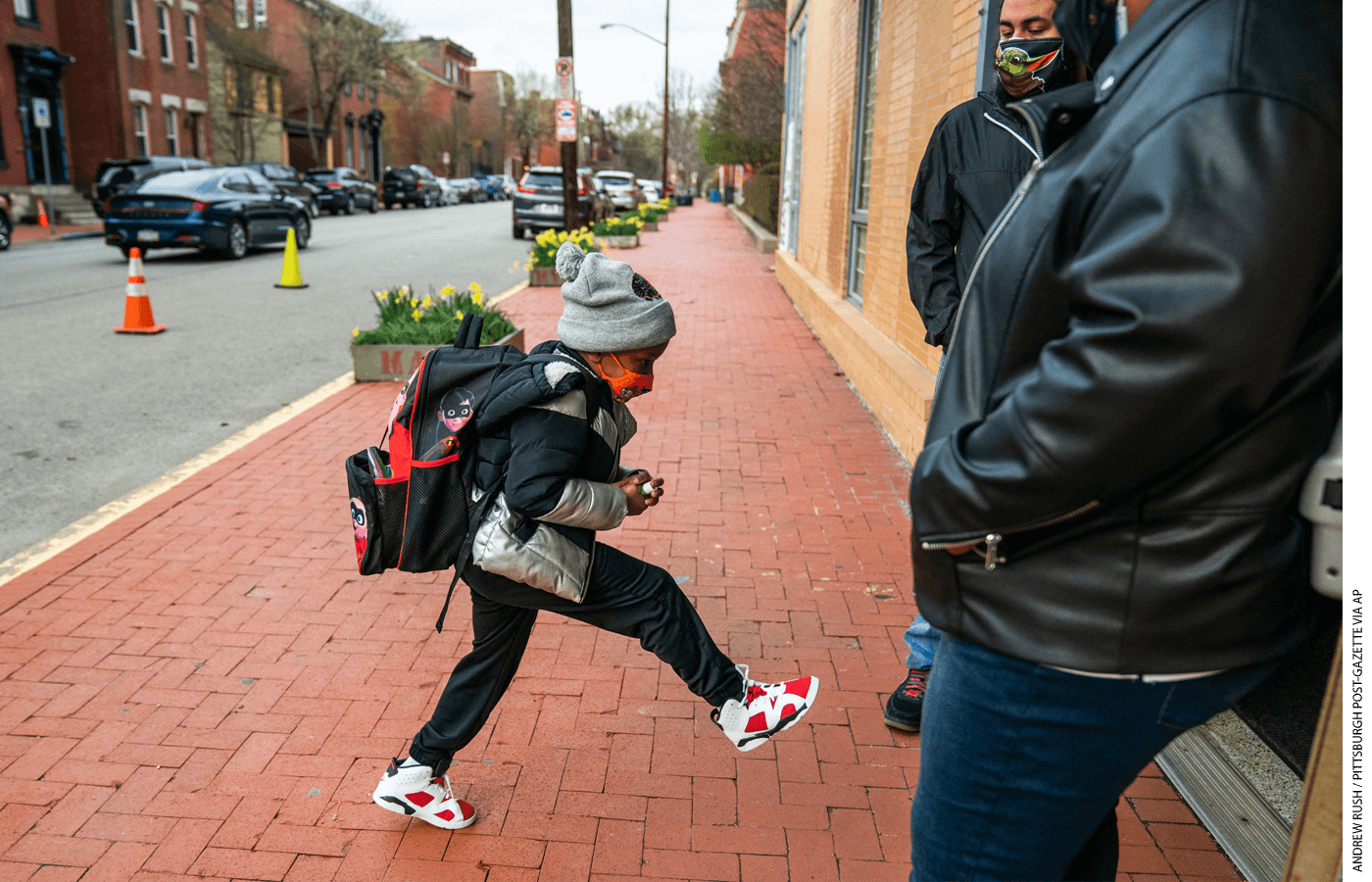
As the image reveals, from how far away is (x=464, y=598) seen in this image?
13.6 ft

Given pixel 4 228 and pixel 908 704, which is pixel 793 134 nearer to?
pixel 908 704

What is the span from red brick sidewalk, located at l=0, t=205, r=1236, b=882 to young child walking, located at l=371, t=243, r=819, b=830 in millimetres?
261

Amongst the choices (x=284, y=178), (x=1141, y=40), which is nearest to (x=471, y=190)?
(x=284, y=178)

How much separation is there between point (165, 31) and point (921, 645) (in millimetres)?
37779

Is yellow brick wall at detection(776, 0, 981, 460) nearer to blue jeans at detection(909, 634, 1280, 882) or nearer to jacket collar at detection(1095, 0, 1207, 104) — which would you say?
blue jeans at detection(909, 634, 1280, 882)

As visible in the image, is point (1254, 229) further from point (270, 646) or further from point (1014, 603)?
point (270, 646)

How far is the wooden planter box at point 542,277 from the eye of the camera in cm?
1398

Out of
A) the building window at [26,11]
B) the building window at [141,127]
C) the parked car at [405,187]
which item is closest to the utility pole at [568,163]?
the building window at [26,11]

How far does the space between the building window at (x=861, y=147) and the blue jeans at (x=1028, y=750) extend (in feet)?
26.8

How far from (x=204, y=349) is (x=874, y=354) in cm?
625

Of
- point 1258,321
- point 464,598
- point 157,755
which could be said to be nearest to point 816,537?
point 464,598

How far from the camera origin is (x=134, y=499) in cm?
520

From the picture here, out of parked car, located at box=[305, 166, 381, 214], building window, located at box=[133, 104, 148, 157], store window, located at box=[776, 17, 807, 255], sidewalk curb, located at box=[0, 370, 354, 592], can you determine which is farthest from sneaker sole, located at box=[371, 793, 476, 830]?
parked car, located at box=[305, 166, 381, 214]

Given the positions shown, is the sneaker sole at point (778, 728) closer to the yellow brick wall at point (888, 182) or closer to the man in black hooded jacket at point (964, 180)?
the man in black hooded jacket at point (964, 180)
